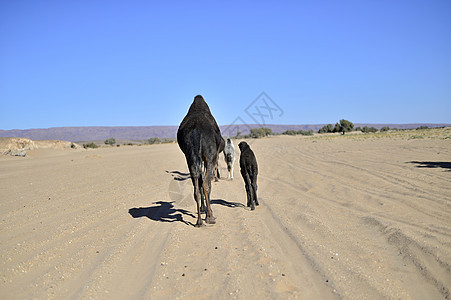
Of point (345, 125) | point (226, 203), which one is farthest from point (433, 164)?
point (345, 125)

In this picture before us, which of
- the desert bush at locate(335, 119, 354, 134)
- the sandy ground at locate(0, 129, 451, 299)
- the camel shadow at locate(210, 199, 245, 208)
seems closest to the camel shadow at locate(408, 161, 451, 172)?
the sandy ground at locate(0, 129, 451, 299)

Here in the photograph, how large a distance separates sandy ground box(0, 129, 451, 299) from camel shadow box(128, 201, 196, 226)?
29 millimetres

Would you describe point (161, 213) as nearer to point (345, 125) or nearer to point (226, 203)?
point (226, 203)

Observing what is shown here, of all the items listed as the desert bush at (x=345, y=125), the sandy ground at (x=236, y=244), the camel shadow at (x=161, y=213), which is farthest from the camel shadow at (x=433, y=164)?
the desert bush at (x=345, y=125)

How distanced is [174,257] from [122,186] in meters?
8.17

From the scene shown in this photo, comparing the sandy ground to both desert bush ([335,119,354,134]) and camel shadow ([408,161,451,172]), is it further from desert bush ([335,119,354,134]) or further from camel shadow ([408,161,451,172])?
desert bush ([335,119,354,134])

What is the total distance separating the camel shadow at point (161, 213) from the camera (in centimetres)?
824

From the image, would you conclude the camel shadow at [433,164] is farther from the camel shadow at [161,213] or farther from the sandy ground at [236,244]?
the camel shadow at [161,213]

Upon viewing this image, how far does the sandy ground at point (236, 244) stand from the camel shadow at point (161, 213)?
0.09 ft

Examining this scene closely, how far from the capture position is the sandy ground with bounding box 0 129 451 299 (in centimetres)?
433

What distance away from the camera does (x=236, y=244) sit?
6.02 metres

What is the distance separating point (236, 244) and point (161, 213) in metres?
3.50

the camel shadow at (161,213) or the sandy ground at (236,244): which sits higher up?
the sandy ground at (236,244)

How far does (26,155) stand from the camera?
2920cm
